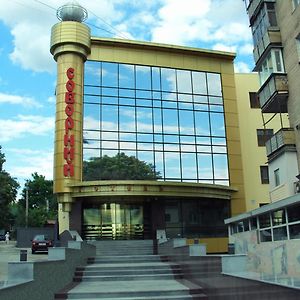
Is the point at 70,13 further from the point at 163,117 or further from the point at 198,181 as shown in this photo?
the point at 198,181

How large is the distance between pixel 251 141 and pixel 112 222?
13619 mm

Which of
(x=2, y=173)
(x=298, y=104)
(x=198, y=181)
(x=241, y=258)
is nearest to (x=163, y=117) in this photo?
(x=198, y=181)

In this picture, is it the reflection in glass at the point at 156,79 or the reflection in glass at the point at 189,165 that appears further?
the reflection in glass at the point at 156,79

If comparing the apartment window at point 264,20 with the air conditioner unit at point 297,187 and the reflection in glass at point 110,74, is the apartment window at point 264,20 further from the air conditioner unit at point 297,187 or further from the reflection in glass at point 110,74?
the reflection in glass at point 110,74

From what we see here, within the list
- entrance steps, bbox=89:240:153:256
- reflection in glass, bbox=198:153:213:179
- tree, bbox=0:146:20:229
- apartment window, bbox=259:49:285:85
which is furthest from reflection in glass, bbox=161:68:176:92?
tree, bbox=0:146:20:229

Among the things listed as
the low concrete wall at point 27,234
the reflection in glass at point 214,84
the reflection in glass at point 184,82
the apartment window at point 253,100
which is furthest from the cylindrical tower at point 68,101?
the apartment window at point 253,100

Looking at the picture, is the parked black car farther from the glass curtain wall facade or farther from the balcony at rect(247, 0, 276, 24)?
the balcony at rect(247, 0, 276, 24)

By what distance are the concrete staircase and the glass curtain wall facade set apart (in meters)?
14.3

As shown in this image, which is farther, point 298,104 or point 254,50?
point 254,50

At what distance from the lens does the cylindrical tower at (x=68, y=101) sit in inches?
1148

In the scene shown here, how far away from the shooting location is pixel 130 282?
13.3m

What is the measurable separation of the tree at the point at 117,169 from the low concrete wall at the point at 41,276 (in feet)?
52.0

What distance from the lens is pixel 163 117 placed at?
32688 millimetres

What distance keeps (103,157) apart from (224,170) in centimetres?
977
